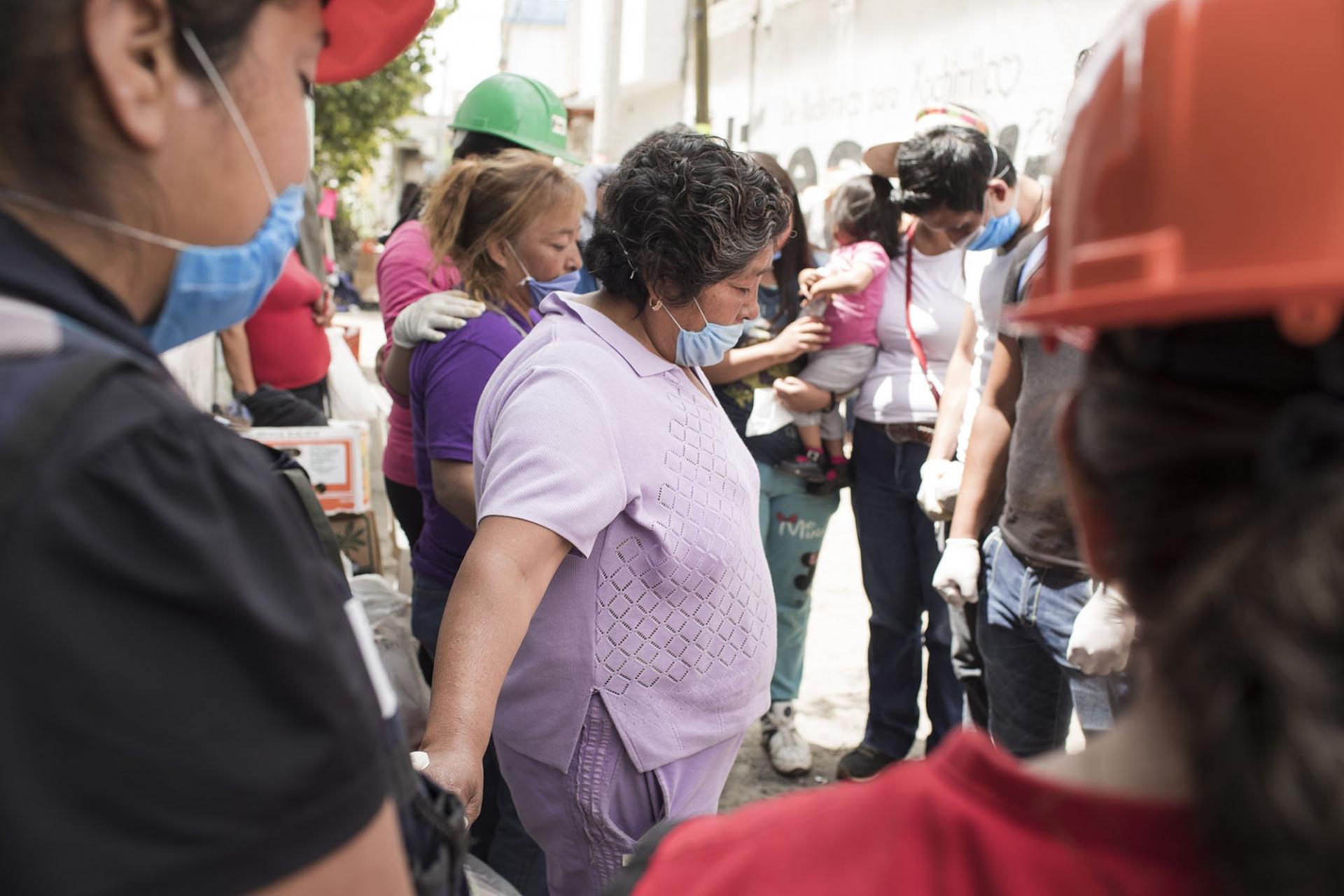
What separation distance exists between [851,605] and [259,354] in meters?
3.37

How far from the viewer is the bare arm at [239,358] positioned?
4.94 m

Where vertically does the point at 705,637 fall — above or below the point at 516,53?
below

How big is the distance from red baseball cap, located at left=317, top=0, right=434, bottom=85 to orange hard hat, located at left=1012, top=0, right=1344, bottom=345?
0.72 m

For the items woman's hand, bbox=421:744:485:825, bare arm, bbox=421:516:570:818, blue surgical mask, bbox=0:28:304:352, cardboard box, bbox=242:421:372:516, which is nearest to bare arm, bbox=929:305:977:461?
bare arm, bbox=421:516:570:818

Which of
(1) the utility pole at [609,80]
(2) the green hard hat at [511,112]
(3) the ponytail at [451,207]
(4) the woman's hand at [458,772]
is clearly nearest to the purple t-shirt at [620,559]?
(4) the woman's hand at [458,772]

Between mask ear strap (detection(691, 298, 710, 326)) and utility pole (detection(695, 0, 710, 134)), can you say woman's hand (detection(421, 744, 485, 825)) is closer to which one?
mask ear strap (detection(691, 298, 710, 326))

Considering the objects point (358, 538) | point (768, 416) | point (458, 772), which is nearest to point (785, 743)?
point (768, 416)

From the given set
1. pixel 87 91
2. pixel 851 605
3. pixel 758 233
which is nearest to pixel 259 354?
pixel 851 605

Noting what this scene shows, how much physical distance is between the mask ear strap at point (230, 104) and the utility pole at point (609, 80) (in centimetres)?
1212

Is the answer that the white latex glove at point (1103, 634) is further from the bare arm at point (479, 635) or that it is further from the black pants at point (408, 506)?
the black pants at point (408, 506)

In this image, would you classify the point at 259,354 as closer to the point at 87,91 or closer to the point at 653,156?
the point at 653,156

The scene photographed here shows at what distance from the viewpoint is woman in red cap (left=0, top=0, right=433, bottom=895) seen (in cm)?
68

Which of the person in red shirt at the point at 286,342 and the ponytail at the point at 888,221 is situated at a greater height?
the ponytail at the point at 888,221

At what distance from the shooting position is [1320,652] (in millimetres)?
556
